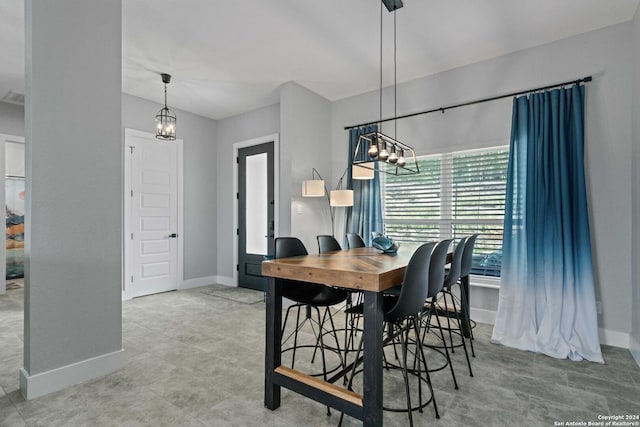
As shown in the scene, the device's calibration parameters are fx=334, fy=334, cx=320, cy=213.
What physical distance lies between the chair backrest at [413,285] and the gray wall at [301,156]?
104 inches

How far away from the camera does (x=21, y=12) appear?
2945 millimetres

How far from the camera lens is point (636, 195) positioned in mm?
2875

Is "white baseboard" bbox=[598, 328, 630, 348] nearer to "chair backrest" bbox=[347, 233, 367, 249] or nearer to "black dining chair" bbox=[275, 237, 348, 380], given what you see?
"chair backrest" bbox=[347, 233, 367, 249]

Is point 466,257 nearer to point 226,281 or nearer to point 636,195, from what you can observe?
point 636,195

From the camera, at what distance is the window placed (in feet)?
12.4

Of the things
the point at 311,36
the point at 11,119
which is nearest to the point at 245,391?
the point at 311,36

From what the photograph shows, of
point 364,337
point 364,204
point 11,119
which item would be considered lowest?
point 364,337

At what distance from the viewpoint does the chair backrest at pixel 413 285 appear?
6.17 feet

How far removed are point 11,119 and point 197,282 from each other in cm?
376

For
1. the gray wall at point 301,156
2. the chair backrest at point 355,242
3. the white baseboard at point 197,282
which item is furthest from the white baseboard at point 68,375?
the white baseboard at point 197,282

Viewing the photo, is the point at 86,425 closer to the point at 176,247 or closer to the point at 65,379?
the point at 65,379

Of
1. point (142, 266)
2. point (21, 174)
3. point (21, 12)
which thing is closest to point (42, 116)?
point (21, 12)

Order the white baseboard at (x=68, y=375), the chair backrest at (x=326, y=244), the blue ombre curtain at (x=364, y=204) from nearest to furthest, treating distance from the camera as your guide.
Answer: the white baseboard at (x=68, y=375)
the chair backrest at (x=326, y=244)
the blue ombre curtain at (x=364, y=204)

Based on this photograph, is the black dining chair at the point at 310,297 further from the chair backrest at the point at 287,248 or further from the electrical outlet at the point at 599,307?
the electrical outlet at the point at 599,307
